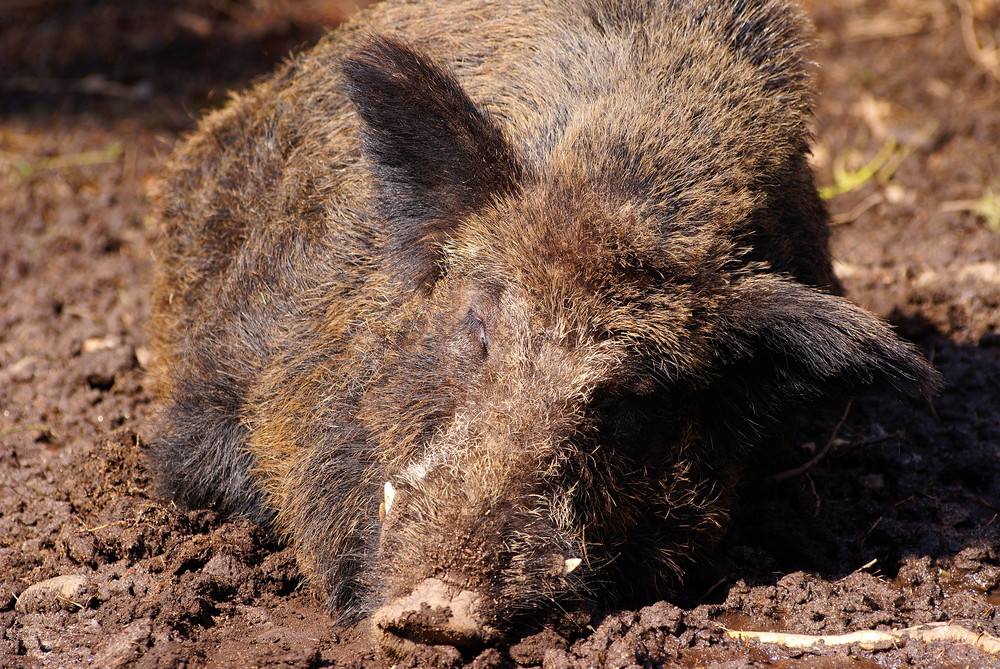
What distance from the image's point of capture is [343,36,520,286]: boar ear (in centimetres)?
329

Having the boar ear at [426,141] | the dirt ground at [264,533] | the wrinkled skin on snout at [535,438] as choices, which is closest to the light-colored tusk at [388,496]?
the wrinkled skin on snout at [535,438]

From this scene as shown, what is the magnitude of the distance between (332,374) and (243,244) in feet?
3.29

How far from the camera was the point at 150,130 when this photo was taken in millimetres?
7562

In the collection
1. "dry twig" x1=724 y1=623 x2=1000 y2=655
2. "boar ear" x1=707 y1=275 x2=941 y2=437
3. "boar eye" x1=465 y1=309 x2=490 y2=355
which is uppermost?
"boar eye" x1=465 y1=309 x2=490 y2=355

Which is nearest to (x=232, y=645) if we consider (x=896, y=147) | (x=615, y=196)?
(x=615, y=196)

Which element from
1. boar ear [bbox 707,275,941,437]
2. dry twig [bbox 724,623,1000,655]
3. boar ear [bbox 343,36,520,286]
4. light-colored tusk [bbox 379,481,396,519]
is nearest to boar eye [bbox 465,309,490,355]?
boar ear [bbox 343,36,520,286]

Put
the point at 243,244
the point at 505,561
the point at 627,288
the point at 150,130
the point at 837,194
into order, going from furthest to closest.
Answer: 1. the point at 150,130
2. the point at 837,194
3. the point at 243,244
4. the point at 627,288
5. the point at 505,561

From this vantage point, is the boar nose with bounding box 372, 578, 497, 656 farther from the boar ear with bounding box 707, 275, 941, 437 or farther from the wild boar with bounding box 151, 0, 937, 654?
the boar ear with bounding box 707, 275, 941, 437

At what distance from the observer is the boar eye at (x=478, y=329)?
3.22m

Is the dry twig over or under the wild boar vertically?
under

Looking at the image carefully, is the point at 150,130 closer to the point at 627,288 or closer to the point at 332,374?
the point at 332,374

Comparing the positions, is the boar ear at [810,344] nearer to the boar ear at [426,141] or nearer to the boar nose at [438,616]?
the boar ear at [426,141]

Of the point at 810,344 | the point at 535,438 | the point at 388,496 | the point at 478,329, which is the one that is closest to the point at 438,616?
the point at 388,496

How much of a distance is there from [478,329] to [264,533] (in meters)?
1.43
